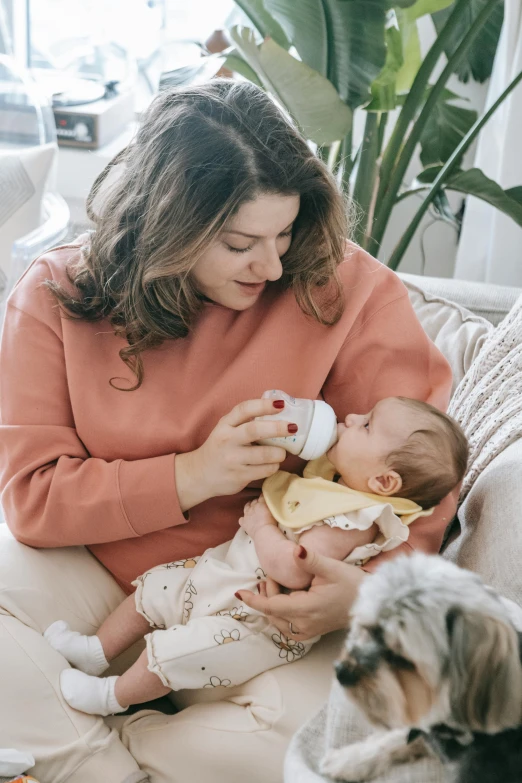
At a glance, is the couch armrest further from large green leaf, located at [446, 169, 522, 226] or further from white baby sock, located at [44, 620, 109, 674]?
white baby sock, located at [44, 620, 109, 674]

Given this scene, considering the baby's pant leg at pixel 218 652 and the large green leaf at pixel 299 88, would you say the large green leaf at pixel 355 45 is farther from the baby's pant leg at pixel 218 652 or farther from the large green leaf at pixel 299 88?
the baby's pant leg at pixel 218 652

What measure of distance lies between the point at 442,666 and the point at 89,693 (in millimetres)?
757

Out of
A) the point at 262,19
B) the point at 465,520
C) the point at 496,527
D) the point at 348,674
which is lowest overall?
the point at 465,520

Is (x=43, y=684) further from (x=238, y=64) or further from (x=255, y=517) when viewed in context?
(x=238, y=64)

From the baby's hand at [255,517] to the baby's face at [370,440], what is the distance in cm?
13

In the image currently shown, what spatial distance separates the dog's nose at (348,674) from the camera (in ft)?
1.81

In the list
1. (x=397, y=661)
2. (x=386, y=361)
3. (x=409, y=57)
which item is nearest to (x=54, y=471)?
(x=386, y=361)

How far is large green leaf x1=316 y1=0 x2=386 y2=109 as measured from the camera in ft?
5.50

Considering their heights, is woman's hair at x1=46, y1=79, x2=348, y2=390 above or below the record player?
above

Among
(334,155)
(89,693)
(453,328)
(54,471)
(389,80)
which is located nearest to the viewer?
(89,693)

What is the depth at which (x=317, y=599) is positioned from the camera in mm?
1019

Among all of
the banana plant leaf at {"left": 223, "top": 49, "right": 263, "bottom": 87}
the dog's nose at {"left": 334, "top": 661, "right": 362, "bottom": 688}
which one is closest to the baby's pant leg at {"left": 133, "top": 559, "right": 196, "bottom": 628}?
the dog's nose at {"left": 334, "top": 661, "right": 362, "bottom": 688}

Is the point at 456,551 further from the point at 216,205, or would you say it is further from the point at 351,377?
the point at 216,205

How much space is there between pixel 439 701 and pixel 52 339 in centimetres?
92
